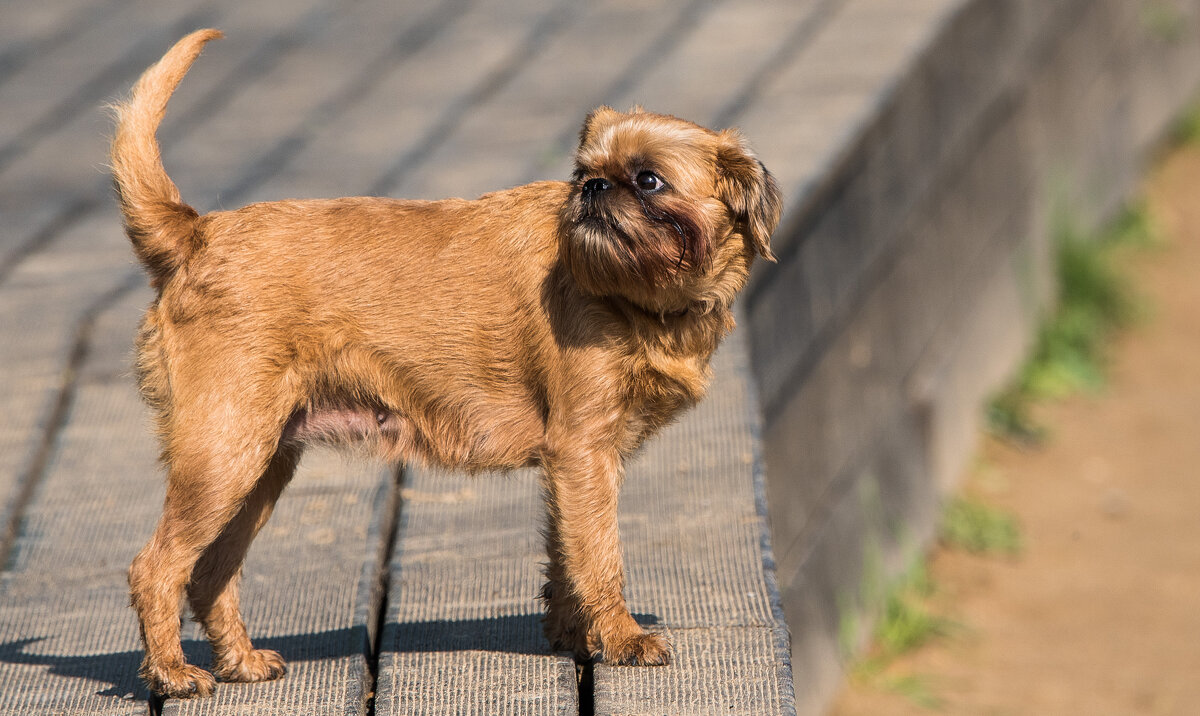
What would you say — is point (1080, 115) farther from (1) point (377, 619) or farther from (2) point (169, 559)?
(2) point (169, 559)

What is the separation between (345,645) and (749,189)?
1.60 m

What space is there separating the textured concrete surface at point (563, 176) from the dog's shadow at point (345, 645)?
0.05 feet

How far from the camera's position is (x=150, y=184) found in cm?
372

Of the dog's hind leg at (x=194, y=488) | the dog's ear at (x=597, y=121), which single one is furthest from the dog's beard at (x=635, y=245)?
the dog's hind leg at (x=194, y=488)

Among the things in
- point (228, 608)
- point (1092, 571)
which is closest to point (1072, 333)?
point (1092, 571)

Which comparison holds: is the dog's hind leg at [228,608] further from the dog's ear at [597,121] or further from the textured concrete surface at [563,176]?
the dog's ear at [597,121]

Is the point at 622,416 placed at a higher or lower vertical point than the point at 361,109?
higher

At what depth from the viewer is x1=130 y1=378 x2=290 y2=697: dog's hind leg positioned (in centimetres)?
350

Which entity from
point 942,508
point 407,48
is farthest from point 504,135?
point 942,508

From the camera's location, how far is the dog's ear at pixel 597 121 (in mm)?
3781

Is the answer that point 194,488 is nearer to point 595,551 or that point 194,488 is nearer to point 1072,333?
point 595,551

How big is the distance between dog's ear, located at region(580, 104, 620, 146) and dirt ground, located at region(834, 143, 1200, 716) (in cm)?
410

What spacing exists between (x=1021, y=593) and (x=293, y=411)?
5.44 metres

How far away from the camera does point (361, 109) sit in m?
8.32
